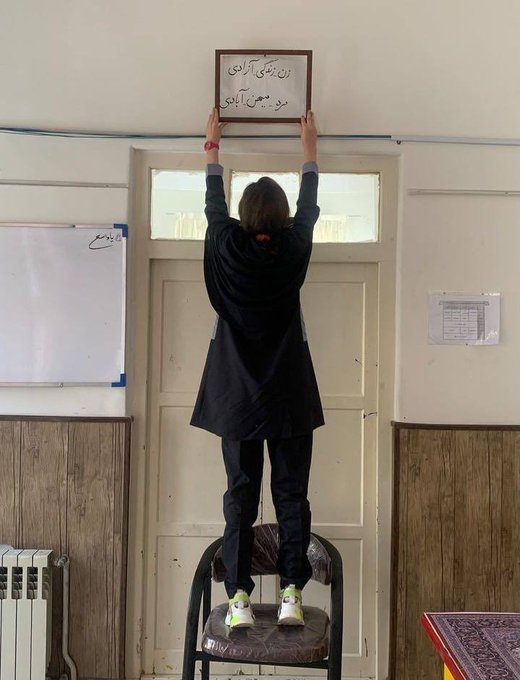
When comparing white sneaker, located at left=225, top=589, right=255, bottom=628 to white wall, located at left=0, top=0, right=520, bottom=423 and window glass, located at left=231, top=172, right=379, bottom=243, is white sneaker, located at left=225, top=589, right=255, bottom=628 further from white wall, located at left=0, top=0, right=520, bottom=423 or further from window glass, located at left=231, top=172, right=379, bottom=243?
window glass, located at left=231, top=172, right=379, bottom=243

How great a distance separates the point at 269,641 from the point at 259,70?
1.96m

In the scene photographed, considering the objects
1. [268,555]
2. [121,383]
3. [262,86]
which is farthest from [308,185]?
[268,555]

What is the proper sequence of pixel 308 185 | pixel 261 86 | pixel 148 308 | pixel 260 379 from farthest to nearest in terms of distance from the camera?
pixel 148 308
pixel 261 86
pixel 308 185
pixel 260 379

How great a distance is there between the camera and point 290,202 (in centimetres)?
234

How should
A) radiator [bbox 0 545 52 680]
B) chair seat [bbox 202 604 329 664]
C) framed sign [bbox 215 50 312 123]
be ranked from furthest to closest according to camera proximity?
framed sign [bbox 215 50 312 123], radiator [bbox 0 545 52 680], chair seat [bbox 202 604 329 664]

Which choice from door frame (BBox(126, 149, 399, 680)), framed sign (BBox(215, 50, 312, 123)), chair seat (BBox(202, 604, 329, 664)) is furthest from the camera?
door frame (BBox(126, 149, 399, 680))

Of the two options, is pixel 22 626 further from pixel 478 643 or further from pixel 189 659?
pixel 478 643

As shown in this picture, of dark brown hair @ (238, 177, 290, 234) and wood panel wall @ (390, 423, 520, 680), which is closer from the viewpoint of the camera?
dark brown hair @ (238, 177, 290, 234)

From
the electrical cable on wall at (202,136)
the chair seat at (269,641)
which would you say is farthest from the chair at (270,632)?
the electrical cable on wall at (202,136)

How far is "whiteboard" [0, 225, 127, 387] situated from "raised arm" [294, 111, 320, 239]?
0.75 m

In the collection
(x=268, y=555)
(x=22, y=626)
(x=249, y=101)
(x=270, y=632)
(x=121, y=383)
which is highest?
(x=249, y=101)

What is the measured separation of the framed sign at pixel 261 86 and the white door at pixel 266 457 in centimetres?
55

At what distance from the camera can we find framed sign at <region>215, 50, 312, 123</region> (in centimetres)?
217

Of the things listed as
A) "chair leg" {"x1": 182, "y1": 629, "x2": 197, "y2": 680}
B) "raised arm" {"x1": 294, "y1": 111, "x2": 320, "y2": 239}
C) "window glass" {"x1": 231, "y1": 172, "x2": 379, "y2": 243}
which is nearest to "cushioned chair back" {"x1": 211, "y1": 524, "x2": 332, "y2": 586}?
"chair leg" {"x1": 182, "y1": 629, "x2": 197, "y2": 680}
